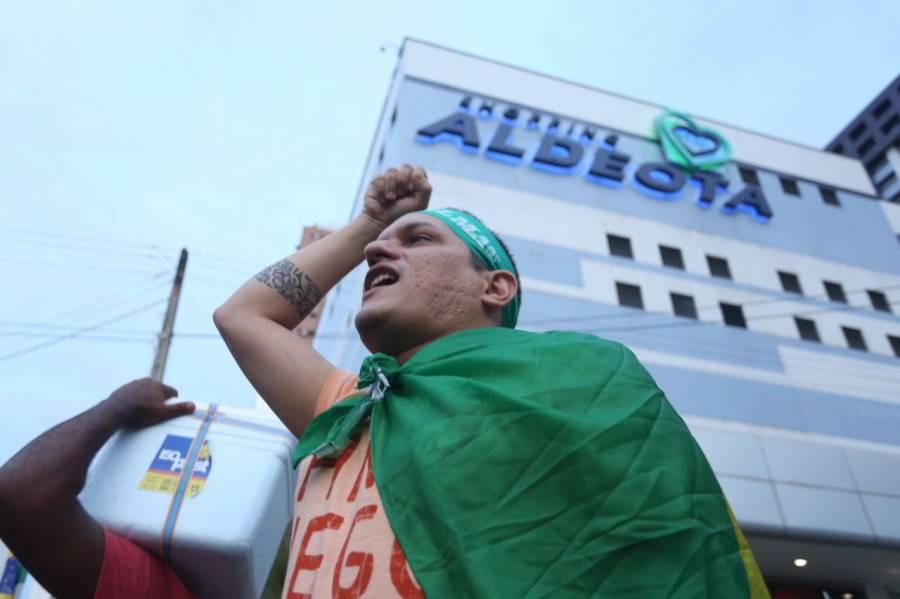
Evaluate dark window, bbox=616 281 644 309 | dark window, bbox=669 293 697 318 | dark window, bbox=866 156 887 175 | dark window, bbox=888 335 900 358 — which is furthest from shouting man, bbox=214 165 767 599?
dark window, bbox=866 156 887 175

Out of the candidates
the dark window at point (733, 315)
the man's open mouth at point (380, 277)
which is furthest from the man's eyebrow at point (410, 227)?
the dark window at point (733, 315)

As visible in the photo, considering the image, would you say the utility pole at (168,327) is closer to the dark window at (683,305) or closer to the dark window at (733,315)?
the dark window at (683,305)

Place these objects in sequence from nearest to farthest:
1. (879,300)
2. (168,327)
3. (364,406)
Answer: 1. (364,406)
2. (168,327)
3. (879,300)

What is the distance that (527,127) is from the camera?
17.2m

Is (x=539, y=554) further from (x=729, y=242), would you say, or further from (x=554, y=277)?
(x=729, y=242)

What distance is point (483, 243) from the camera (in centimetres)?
183

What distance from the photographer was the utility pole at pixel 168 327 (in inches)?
379

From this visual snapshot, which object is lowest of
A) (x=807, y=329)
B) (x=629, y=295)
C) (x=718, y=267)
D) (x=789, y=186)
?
(x=629, y=295)

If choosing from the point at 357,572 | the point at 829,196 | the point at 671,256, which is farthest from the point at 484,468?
the point at 829,196

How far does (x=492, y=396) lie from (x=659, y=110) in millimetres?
20712

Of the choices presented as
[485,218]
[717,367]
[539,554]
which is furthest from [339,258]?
[717,367]

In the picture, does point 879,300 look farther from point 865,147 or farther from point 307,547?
point 865,147

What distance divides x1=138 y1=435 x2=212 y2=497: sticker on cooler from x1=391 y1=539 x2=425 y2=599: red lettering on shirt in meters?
0.91

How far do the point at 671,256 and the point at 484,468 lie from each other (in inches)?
644
